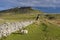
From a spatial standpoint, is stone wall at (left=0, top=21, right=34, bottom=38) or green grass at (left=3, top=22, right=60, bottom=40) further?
green grass at (left=3, top=22, right=60, bottom=40)

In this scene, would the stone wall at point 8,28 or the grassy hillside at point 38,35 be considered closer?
the stone wall at point 8,28

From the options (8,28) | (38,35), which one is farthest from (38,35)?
(8,28)

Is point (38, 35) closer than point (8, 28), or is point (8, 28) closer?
point (38, 35)

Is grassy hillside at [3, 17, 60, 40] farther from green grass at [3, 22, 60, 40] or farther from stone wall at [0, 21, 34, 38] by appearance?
stone wall at [0, 21, 34, 38]

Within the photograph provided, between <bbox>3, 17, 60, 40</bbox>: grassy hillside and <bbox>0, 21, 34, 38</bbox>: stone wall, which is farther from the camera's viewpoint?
<bbox>3, 17, 60, 40</bbox>: grassy hillside

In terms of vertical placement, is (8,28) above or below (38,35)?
above

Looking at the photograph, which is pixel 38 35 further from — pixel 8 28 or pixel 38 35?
pixel 8 28

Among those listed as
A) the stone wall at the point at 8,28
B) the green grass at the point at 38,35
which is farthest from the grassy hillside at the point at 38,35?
the stone wall at the point at 8,28

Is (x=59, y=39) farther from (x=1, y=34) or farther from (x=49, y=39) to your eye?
(x=1, y=34)

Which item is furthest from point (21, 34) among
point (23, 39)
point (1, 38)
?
point (1, 38)

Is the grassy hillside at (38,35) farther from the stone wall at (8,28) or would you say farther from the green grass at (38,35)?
the stone wall at (8,28)

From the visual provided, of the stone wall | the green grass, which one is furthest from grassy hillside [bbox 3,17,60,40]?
the stone wall

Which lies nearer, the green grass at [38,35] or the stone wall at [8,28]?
the stone wall at [8,28]

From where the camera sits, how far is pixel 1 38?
24.2 metres
